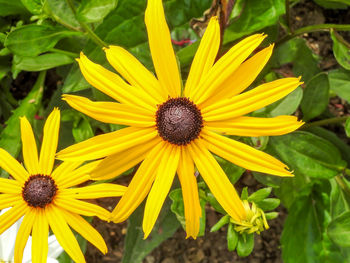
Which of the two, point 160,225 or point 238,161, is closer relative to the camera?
point 238,161

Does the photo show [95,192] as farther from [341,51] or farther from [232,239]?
[341,51]

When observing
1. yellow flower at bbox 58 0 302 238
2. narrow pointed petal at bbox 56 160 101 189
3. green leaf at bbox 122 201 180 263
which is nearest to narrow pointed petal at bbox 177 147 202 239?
yellow flower at bbox 58 0 302 238

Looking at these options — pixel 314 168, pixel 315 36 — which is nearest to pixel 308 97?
pixel 314 168

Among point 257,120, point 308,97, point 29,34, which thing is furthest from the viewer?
point 308,97

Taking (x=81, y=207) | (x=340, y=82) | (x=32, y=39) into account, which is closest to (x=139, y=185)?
(x=81, y=207)

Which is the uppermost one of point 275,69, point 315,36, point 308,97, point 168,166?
point 315,36

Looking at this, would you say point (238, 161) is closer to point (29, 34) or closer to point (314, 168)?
point (314, 168)

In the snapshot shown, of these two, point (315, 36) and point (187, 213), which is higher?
point (315, 36)
